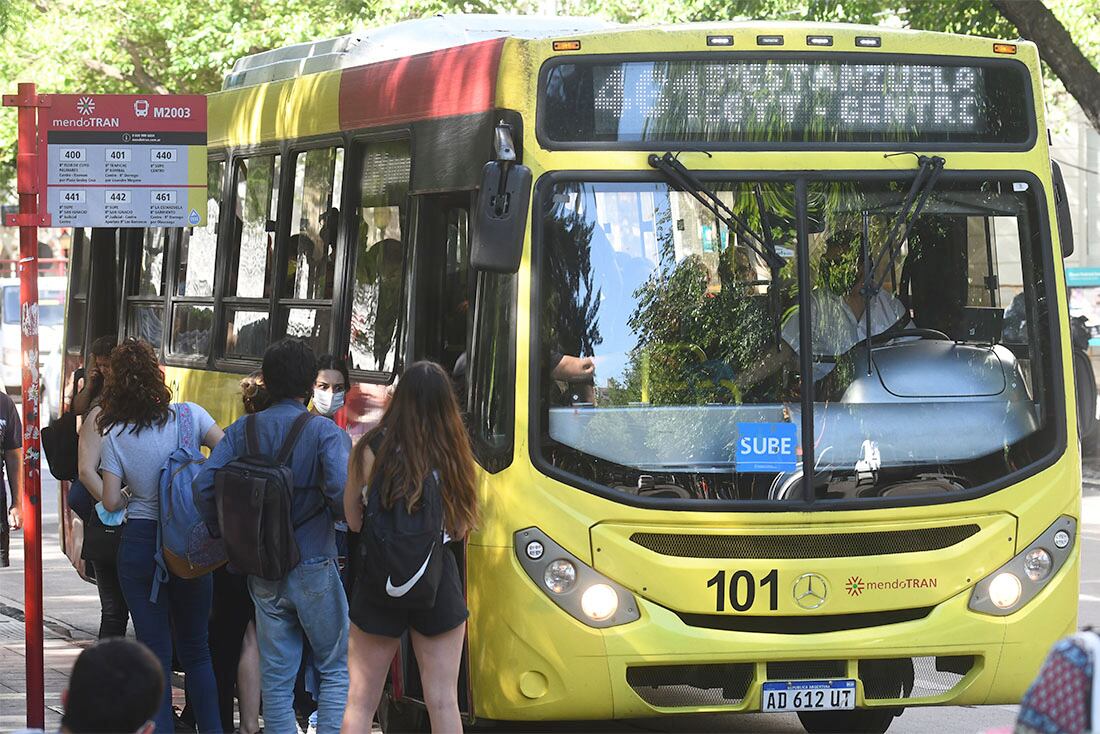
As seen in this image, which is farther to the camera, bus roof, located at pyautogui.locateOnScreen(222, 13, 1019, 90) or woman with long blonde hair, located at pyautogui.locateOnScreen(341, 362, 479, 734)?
bus roof, located at pyautogui.locateOnScreen(222, 13, 1019, 90)

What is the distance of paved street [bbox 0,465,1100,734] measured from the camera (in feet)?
28.7

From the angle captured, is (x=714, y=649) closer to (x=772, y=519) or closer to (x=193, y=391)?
(x=772, y=519)

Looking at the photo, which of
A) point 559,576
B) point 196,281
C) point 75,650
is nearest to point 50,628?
point 75,650

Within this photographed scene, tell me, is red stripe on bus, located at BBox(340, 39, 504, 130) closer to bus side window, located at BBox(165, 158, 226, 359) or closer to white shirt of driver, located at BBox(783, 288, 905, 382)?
white shirt of driver, located at BBox(783, 288, 905, 382)

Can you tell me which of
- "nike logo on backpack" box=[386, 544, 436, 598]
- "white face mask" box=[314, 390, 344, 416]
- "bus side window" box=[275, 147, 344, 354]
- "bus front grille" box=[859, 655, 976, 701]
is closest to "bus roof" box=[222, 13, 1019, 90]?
"bus side window" box=[275, 147, 344, 354]

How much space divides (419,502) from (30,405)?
83.5 inches

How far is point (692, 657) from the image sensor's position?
23.1ft

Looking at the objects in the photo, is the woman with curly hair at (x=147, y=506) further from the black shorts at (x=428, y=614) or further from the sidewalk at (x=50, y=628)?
the black shorts at (x=428, y=614)

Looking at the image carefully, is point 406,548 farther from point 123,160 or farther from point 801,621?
point 123,160

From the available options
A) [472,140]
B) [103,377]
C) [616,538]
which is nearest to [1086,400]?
[616,538]

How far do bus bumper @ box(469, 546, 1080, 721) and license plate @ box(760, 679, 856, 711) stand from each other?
0.03 meters

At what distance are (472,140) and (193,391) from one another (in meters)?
3.55

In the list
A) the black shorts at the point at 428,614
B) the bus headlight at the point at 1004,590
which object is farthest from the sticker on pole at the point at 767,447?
the black shorts at the point at 428,614

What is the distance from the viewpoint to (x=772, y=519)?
7.12 meters
